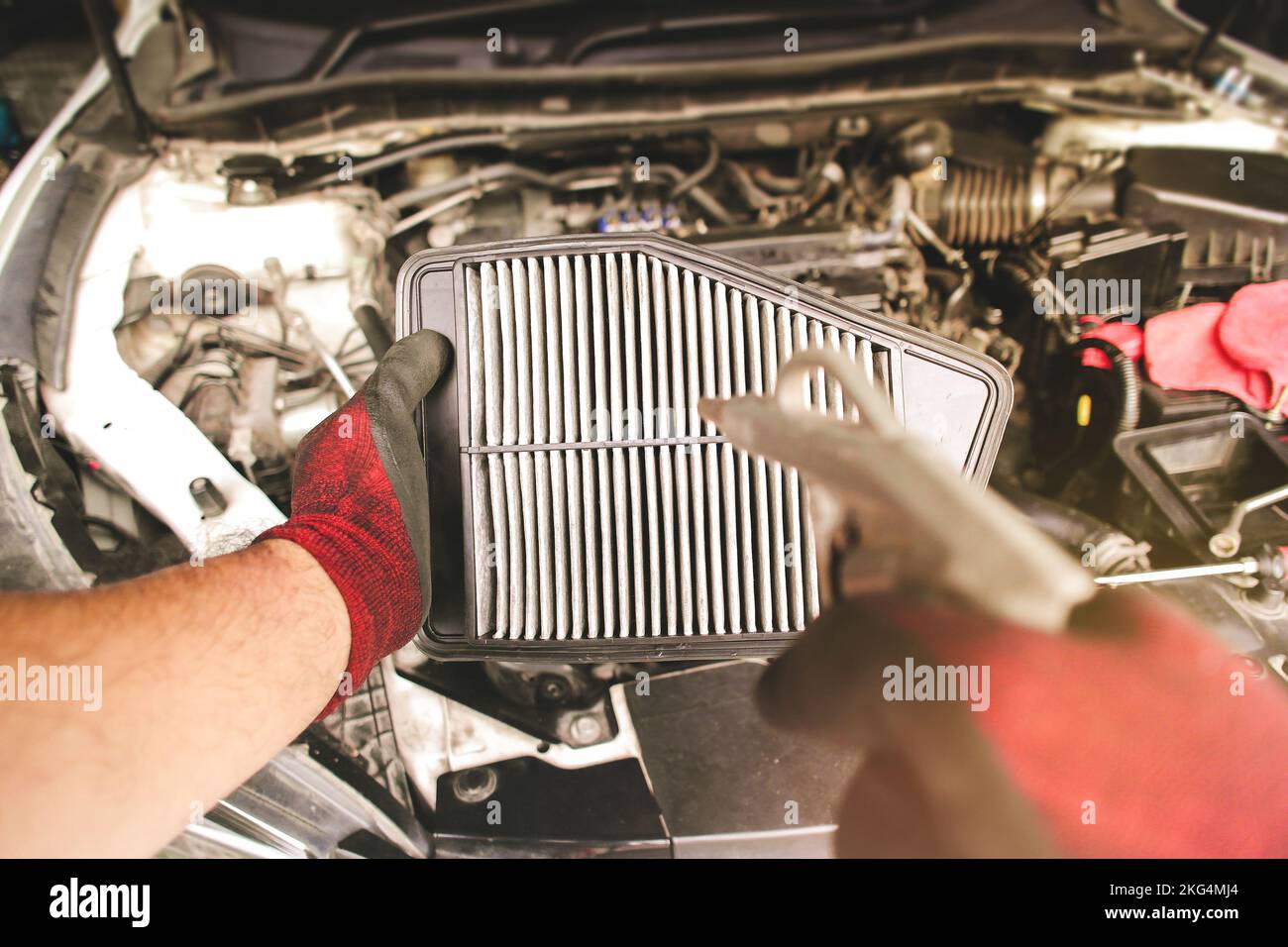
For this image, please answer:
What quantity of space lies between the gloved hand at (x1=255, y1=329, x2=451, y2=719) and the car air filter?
7cm

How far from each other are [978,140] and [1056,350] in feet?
1.88

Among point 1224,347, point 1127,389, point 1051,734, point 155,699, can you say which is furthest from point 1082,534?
point 155,699

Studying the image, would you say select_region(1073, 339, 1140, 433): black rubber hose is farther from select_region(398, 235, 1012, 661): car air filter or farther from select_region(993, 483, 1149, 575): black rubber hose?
select_region(398, 235, 1012, 661): car air filter

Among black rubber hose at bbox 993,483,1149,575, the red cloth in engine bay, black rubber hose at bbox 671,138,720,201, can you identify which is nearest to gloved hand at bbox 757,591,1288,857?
black rubber hose at bbox 993,483,1149,575

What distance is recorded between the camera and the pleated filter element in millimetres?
950

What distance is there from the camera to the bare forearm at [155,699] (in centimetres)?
58

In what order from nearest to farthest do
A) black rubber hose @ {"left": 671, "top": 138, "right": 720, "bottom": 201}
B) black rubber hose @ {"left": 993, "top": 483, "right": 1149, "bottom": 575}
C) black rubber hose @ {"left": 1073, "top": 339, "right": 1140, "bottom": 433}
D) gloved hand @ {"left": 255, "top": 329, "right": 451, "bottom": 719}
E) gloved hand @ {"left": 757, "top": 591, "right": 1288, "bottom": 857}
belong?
gloved hand @ {"left": 757, "top": 591, "right": 1288, "bottom": 857} < gloved hand @ {"left": 255, "top": 329, "right": 451, "bottom": 719} < black rubber hose @ {"left": 993, "top": 483, "right": 1149, "bottom": 575} < black rubber hose @ {"left": 1073, "top": 339, "right": 1140, "bottom": 433} < black rubber hose @ {"left": 671, "top": 138, "right": 720, "bottom": 201}

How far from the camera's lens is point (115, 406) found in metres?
1.17

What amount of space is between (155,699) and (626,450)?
1.91 feet

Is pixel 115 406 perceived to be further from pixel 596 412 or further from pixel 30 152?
pixel 596 412

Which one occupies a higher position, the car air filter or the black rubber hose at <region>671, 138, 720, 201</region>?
the black rubber hose at <region>671, 138, 720, 201</region>

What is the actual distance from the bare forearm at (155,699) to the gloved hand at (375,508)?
0.19 feet
